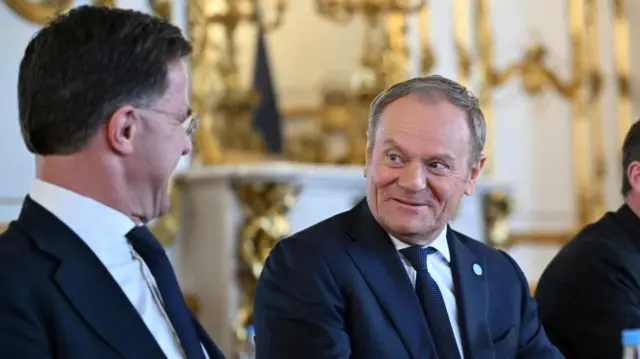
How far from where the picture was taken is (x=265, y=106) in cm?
519

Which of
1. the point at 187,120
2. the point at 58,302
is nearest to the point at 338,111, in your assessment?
the point at 187,120

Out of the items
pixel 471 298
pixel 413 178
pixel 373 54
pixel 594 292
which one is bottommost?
pixel 594 292

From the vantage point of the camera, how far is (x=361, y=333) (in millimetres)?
1962

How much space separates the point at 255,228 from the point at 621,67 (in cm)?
375

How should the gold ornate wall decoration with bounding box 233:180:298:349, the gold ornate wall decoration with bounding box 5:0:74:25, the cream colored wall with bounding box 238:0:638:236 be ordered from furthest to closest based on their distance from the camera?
the cream colored wall with bounding box 238:0:638:236, the gold ornate wall decoration with bounding box 233:180:298:349, the gold ornate wall decoration with bounding box 5:0:74:25

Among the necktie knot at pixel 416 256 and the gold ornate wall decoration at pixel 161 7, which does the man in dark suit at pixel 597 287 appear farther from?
the gold ornate wall decoration at pixel 161 7

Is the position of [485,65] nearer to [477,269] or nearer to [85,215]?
[477,269]

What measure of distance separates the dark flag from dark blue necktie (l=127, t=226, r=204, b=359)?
11.0 ft

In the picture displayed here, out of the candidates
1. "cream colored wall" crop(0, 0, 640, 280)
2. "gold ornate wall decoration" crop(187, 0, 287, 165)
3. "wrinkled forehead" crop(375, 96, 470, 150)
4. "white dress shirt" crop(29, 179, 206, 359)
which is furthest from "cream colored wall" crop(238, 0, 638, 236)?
"white dress shirt" crop(29, 179, 206, 359)

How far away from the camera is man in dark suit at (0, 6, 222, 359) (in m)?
1.52

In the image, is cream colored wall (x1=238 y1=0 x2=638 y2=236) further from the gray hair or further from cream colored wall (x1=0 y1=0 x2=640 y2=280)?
the gray hair

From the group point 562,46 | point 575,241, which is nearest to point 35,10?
point 575,241

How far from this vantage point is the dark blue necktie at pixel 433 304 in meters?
2.00

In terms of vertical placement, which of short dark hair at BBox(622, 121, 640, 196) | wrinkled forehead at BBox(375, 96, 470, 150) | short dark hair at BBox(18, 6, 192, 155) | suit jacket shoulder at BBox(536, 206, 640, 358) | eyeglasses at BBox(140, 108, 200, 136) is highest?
short dark hair at BBox(18, 6, 192, 155)
